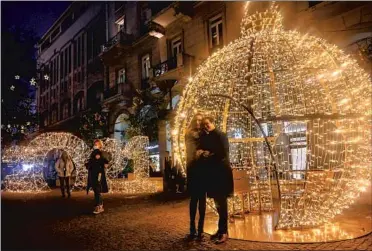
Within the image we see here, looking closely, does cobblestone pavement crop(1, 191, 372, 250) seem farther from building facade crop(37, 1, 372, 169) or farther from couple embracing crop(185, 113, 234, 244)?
building facade crop(37, 1, 372, 169)

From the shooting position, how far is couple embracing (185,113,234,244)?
4727mm

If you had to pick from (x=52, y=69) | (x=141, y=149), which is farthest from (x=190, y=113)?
(x=52, y=69)

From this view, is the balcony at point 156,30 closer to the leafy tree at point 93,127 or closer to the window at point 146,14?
the window at point 146,14

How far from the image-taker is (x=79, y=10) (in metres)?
30.5

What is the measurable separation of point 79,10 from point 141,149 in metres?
22.6

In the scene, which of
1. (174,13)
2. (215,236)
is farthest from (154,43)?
(215,236)

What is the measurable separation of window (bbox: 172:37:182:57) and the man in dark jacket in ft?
44.6

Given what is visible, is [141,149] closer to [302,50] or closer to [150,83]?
[150,83]

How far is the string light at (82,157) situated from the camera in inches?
517

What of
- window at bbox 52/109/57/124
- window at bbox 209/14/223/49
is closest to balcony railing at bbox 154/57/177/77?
window at bbox 209/14/223/49

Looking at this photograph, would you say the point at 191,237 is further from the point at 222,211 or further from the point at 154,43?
the point at 154,43

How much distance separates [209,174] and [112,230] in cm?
224

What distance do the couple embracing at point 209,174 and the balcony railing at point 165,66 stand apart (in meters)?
12.4

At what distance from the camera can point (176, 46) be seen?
18.1 meters
